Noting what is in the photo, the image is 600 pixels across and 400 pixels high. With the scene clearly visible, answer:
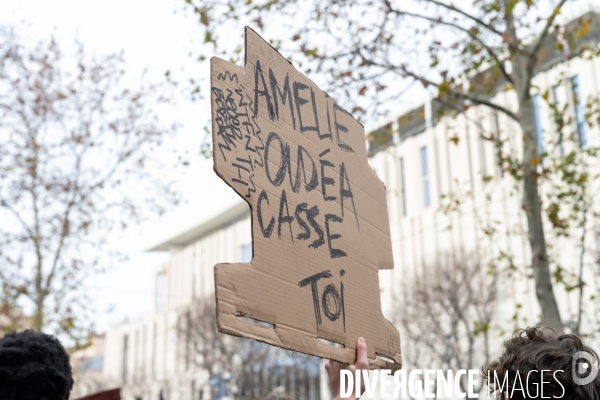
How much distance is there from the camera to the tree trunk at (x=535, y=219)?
25.4 feet

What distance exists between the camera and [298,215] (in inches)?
105

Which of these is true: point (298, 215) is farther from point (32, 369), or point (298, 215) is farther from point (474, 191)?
point (474, 191)

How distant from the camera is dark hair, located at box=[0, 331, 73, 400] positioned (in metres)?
2.28

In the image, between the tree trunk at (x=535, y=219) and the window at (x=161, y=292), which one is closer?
the tree trunk at (x=535, y=219)

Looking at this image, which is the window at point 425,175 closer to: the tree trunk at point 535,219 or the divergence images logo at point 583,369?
the tree trunk at point 535,219

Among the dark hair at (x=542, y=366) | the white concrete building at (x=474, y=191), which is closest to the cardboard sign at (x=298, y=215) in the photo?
the dark hair at (x=542, y=366)

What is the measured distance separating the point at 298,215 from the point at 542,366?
38.2 inches

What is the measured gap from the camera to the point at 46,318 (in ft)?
41.3

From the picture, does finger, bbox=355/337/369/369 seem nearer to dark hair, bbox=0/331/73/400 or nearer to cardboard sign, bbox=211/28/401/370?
cardboard sign, bbox=211/28/401/370

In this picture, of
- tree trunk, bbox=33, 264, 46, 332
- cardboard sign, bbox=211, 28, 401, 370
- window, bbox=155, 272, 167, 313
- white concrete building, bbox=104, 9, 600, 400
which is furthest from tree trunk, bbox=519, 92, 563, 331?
window, bbox=155, 272, 167, 313

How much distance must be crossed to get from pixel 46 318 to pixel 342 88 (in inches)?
274

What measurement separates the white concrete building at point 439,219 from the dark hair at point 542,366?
6.68m

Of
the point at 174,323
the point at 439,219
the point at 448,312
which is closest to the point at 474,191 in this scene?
the point at 439,219

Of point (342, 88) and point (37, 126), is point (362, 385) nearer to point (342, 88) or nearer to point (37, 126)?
point (342, 88)
